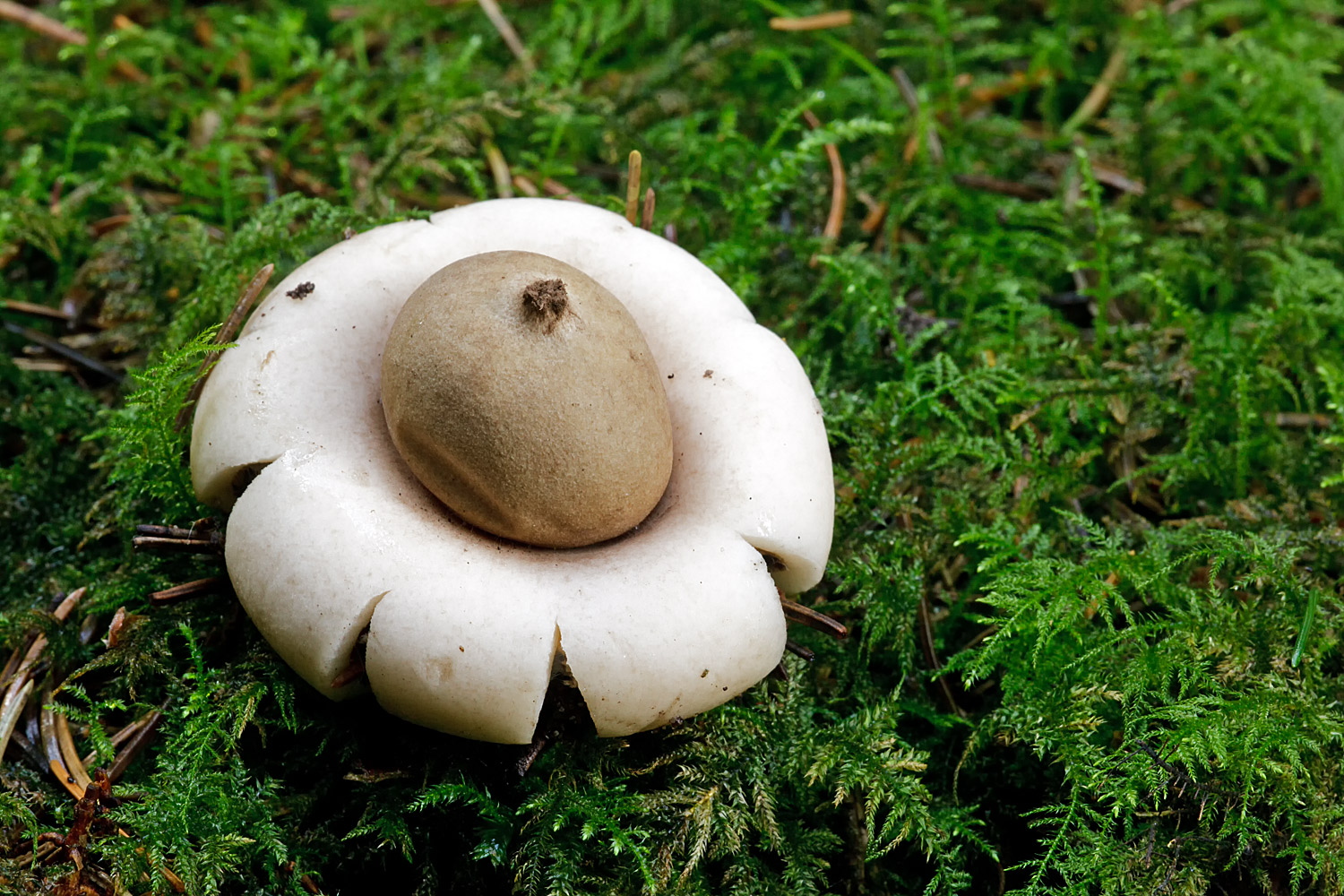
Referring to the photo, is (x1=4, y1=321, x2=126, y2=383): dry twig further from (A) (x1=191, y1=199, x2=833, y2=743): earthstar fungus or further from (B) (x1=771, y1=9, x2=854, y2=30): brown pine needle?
(B) (x1=771, y1=9, x2=854, y2=30): brown pine needle

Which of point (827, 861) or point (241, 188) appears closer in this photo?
point (827, 861)

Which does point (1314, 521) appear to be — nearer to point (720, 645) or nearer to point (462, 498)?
point (720, 645)

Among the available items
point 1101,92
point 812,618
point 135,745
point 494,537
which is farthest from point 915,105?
point 135,745

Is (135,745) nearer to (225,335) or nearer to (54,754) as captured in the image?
(54,754)

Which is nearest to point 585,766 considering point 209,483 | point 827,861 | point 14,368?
point 827,861

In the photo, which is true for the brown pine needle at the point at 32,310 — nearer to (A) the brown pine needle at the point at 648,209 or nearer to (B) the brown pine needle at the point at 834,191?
(A) the brown pine needle at the point at 648,209
